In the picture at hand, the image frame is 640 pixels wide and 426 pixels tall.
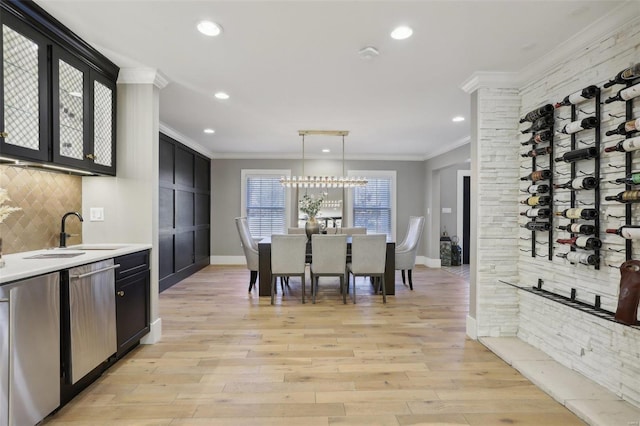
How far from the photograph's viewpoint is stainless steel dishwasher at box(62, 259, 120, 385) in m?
2.03

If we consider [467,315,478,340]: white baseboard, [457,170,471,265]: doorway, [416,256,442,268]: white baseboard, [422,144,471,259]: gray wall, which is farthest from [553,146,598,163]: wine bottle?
[457,170,471,265]: doorway

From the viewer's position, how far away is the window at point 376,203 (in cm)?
744

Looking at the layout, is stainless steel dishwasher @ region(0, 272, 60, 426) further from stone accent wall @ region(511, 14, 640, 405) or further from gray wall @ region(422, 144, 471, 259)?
gray wall @ region(422, 144, 471, 259)

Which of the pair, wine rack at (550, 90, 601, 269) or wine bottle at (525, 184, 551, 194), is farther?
wine bottle at (525, 184, 551, 194)

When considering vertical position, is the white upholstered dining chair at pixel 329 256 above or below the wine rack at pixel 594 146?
below

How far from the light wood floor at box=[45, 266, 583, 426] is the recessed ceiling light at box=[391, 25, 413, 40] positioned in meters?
2.45

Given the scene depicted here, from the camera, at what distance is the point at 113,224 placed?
293 cm

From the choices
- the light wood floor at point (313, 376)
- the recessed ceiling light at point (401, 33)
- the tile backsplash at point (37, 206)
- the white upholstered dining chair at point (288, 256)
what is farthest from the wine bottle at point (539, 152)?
the tile backsplash at point (37, 206)

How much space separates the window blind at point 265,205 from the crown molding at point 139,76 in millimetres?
4447

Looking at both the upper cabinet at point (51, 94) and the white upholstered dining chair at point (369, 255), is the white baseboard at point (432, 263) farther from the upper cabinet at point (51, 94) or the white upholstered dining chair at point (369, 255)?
the upper cabinet at point (51, 94)

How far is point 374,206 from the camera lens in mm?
7480

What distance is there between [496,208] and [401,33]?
1788mm

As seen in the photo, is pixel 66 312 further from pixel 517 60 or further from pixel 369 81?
pixel 517 60

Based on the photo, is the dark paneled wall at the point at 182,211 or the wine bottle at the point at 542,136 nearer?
the wine bottle at the point at 542,136
